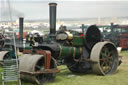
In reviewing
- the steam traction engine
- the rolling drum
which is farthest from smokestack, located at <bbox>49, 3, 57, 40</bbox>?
the rolling drum

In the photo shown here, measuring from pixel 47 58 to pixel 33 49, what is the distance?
590mm

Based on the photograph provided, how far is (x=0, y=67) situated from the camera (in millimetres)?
8711

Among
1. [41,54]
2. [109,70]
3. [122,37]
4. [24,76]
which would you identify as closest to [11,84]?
[24,76]

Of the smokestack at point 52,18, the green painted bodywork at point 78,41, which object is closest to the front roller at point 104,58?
the green painted bodywork at point 78,41

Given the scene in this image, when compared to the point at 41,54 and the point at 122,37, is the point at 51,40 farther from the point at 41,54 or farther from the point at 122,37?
the point at 122,37

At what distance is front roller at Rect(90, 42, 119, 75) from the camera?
645 cm

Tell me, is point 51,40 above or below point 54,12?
below

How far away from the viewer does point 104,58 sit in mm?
6777

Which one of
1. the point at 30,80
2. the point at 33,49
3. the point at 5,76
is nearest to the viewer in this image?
the point at 5,76

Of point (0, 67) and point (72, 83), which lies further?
point (0, 67)

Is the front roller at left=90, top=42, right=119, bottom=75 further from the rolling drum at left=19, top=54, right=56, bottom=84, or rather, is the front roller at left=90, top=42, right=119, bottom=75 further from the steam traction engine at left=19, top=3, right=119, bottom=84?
the rolling drum at left=19, top=54, right=56, bottom=84

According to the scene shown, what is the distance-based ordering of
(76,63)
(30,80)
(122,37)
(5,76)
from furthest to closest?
(122,37), (76,63), (30,80), (5,76)

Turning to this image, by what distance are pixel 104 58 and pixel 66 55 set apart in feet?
3.85

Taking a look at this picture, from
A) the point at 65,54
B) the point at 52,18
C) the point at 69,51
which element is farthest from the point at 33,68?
the point at 52,18
